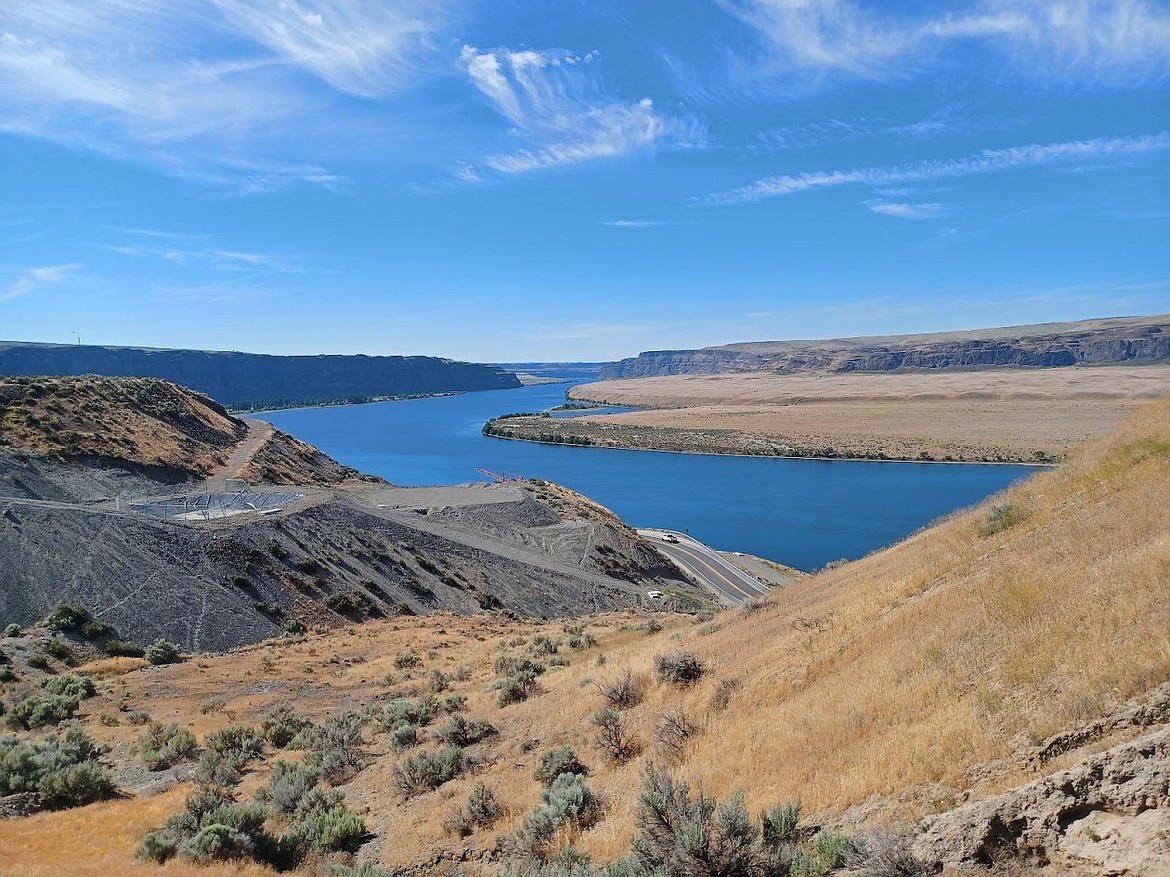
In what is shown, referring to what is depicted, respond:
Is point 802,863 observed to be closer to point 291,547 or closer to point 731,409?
point 291,547

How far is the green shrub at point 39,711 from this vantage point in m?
15.1

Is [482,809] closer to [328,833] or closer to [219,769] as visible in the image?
[328,833]

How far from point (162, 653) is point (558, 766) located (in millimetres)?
17781

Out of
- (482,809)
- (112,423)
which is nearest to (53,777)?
(482,809)

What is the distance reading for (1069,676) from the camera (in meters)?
6.01

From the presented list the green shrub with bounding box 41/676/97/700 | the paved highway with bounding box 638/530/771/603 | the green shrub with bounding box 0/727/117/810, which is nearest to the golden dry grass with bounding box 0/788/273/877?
the green shrub with bounding box 0/727/117/810

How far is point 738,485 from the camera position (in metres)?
83.9

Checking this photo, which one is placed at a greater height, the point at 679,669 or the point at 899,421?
the point at 899,421

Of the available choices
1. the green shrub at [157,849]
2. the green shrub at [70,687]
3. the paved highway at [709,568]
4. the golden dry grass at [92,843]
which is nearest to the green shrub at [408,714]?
the golden dry grass at [92,843]

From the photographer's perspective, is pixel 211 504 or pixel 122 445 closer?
pixel 211 504

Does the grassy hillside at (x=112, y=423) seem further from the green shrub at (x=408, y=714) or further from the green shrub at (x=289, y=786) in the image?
the green shrub at (x=289, y=786)

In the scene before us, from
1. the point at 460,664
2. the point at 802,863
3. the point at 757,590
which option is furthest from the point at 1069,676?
the point at 757,590

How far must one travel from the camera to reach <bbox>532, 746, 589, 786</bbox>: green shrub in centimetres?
941

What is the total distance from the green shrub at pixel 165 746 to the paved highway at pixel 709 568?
28.5m
